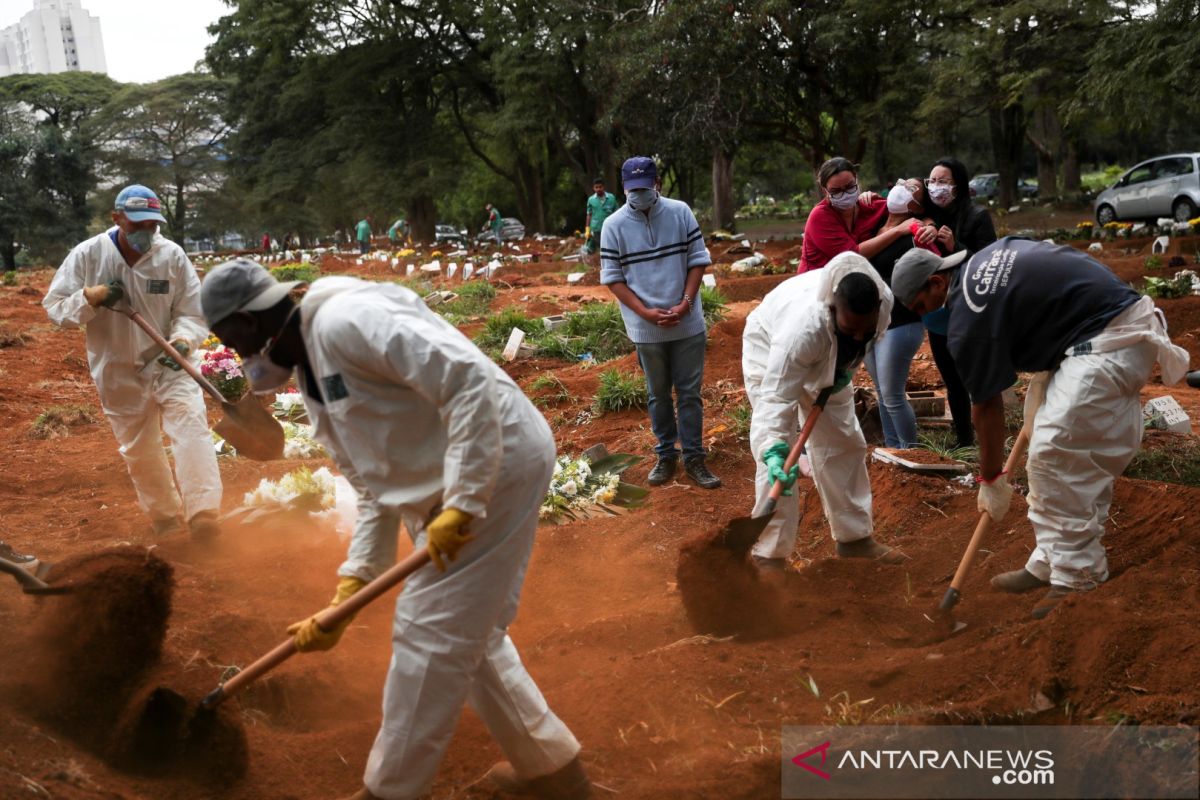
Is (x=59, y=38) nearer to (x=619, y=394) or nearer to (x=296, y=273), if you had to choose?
(x=296, y=273)

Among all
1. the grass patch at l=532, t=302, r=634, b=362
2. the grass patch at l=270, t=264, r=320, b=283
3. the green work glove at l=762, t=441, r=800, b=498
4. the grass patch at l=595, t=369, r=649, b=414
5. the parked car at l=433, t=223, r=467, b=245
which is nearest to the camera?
the green work glove at l=762, t=441, r=800, b=498

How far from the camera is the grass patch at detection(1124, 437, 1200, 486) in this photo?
213 inches

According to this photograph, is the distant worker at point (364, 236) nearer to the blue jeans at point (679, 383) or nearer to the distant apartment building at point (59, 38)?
the blue jeans at point (679, 383)

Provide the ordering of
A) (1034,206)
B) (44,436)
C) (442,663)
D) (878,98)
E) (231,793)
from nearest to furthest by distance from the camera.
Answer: (442,663), (231,793), (44,436), (878,98), (1034,206)

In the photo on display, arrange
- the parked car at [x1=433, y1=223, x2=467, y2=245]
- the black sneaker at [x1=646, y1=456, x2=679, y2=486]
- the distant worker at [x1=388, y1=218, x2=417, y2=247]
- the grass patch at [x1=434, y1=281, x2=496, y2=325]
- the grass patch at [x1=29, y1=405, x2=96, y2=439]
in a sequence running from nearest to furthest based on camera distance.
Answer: the black sneaker at [x1=646, y1=456, x2=679, y2=486] → the grass patch at [x1=29, y1=405, x2=96, y2=439] → the grass patch at [x1=434, y1=281, x2=496, y2=325] → the distant worker at [x1=388, y1=218, x2=417, y2=247] → the parked car at [x1=433, y1=223, x2=467, y2=245]

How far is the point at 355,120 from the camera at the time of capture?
31.5m

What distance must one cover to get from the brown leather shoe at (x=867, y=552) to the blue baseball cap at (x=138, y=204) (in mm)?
3959

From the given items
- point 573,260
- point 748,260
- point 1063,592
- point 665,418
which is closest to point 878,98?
point 748,260

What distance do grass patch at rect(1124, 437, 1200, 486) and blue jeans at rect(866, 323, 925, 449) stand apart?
1.19 meters

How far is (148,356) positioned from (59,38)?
75.5m

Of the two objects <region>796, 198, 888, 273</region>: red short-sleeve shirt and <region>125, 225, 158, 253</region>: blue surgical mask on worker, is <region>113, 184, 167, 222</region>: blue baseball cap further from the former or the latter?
<region>796, 198, 888, 273</region>: red short-sleeve shirt

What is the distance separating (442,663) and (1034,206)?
26.5 m

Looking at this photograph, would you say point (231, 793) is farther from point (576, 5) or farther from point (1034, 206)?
point (1034, 206)

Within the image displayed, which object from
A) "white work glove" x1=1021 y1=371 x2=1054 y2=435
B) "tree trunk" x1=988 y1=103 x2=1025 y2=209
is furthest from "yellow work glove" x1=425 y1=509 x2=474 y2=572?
"tree trunk" x1=988 y1=103 x2=1025 y2=209
